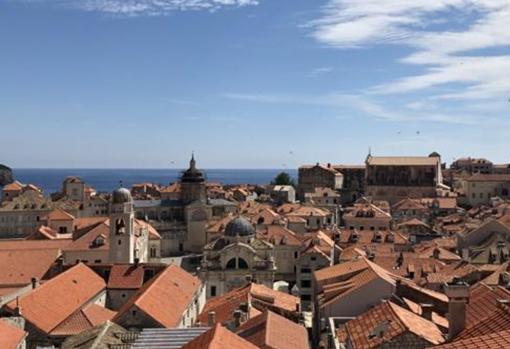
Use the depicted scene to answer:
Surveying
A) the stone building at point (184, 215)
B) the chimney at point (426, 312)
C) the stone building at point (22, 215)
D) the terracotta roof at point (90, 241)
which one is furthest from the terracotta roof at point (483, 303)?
the stone building at point (22, 215)

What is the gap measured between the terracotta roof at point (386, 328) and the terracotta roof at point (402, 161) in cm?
10655

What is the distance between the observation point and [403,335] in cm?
2328

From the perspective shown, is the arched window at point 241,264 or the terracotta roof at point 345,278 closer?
the terracotta roof at point 345,278

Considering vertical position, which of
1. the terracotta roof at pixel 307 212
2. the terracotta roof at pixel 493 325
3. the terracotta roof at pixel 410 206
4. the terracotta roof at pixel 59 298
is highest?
the terracotta roof at pixel 493 325

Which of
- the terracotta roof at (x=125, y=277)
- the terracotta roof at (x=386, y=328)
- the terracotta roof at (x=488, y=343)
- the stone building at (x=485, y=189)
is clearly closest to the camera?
the terracotta roof at (x=488, y=343)

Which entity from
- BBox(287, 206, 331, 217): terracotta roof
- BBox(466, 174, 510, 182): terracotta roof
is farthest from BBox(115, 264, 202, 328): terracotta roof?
BBox(466, 174, 510, 182): terracotta roof

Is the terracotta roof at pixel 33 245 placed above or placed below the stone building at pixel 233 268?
above

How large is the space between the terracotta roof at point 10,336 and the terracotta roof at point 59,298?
403cm

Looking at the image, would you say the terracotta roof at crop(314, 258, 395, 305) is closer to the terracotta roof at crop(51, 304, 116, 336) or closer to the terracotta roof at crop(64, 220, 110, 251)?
the terracotta roof at crop(51, 304, 116, 336)

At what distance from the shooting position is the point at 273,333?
2795 centimetres

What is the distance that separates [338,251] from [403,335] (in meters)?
40.4

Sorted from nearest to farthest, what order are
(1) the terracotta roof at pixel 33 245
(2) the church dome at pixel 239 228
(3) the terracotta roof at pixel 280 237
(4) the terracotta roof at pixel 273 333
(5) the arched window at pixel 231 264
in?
(4) the terracotta roof at pixel 273 333
(5) the arched window at pixel 231 264
(1) the terracotta roof at pixel 33 245
(2) the church dome at pixel 239 228
(3) the terracotta roof at pixel 280 237

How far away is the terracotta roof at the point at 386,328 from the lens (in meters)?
23.5

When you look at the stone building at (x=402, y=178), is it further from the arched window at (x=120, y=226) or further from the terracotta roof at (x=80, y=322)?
the terracotta roof at (x=80, y=322)
